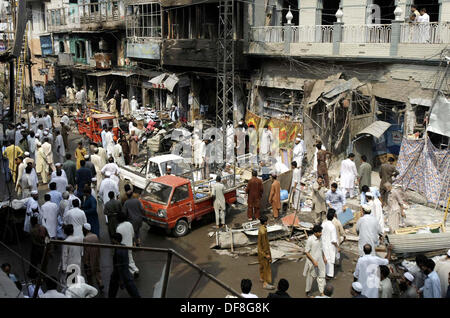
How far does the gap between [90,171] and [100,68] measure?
938 inches

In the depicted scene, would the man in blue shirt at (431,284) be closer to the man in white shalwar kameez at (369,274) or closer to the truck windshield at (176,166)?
the man in white shalwar kameez at (369,274)

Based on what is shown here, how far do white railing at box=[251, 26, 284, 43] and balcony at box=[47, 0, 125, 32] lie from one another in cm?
1387

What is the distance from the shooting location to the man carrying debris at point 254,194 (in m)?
12.3

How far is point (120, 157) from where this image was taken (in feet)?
56.0

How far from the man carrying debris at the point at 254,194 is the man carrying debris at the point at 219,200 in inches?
29.4

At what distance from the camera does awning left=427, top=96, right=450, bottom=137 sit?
1366 cm

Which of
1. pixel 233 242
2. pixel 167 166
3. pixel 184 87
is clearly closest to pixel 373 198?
pixel 233 242

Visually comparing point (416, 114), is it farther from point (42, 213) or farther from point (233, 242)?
point (42, 213)

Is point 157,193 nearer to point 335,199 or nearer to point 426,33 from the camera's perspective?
point 335,199

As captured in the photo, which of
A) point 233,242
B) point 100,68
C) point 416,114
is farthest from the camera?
point 100,68

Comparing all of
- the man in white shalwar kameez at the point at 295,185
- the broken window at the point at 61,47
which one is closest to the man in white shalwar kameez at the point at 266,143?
the man in white shalwar kameez at the point at 295,185

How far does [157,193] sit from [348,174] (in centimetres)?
580

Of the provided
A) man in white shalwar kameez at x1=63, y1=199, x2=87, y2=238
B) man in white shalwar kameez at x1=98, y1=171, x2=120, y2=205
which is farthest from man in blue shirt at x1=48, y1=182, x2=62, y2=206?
man in white shalwar kameez at x1=63, y1=199, x2=87, y2=238

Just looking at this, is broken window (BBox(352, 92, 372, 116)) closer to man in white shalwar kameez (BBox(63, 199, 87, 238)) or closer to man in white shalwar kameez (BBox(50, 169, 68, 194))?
man in white shalwar kameez (BBox(50, 169, 68, 194))
